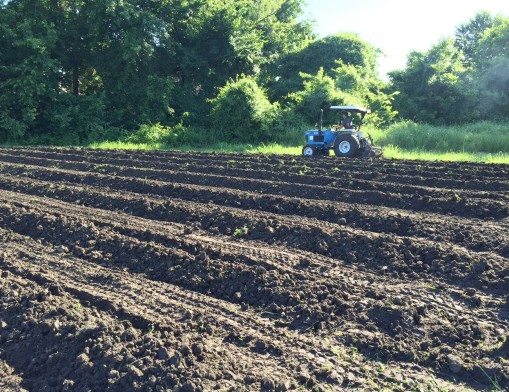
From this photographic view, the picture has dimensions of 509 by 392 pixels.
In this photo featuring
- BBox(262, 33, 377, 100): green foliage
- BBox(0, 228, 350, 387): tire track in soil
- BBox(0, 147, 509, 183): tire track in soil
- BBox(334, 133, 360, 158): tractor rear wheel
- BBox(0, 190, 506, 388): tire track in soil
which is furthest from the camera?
BBox(262, 33, 377, 100): green foliage

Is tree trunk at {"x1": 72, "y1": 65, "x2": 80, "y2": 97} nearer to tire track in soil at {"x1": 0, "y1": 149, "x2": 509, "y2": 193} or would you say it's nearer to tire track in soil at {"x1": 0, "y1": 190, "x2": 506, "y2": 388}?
tire track in soil at {"x1": 0, "y1": 149, "x2": 509, "y2": 193}

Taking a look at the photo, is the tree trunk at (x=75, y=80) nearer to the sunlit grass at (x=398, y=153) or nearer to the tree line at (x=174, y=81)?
the tree line at (x=174, y=81)

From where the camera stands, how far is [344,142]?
14.1 meters

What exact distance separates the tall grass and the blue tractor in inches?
171

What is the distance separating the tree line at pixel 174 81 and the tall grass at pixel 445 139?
337 centimetres

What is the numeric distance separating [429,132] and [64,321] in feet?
57.2

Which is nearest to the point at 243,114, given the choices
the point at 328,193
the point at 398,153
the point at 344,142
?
the point at 398,153

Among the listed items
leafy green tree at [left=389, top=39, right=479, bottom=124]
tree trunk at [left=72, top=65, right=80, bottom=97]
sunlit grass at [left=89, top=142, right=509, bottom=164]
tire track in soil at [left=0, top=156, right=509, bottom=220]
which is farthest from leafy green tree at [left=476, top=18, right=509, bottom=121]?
tree trunk at [left=72, top=65, right=80, bottom=97]

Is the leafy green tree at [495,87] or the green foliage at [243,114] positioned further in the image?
the leafy green tree at [495,87]

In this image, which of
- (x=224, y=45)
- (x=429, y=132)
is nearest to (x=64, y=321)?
(x=429, y=132)

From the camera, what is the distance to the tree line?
21.7 meters

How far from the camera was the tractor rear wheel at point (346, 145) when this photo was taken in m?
13.8

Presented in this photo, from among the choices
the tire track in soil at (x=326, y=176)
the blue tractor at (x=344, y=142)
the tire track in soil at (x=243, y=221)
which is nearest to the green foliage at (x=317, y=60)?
the blue tractor at (x=344, y=142)

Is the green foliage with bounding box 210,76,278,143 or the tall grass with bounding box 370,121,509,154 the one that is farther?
the green foliage with bounding box 210,76,278,143
